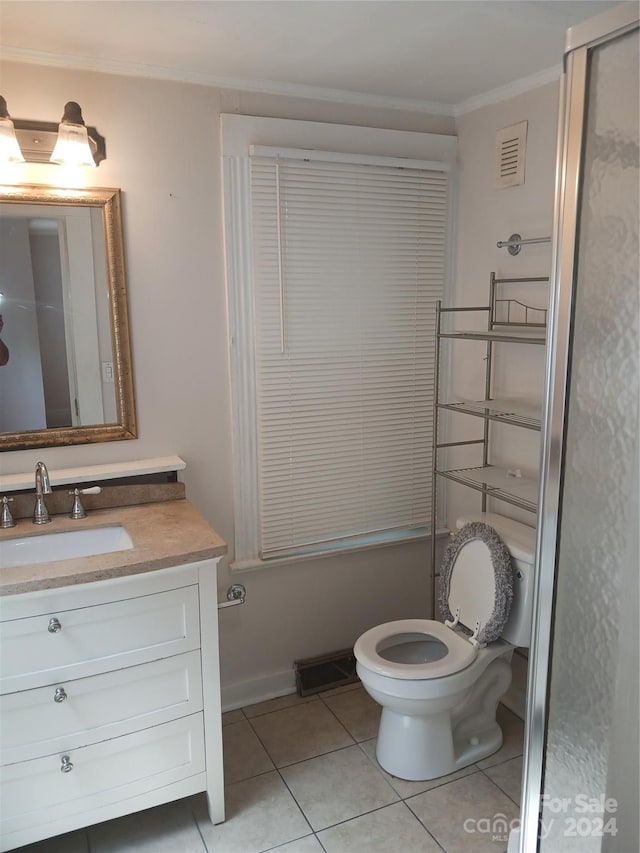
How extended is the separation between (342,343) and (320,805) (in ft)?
5.29

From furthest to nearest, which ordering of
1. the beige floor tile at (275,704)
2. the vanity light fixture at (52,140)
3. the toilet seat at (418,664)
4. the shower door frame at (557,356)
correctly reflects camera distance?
the beige floor tile at (275,704)
the toilet seat at (418,664)
the vanity light fixture at (52,140)
the shower door frame at (557,356)

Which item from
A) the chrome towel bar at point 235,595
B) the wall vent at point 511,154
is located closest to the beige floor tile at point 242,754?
the chrome towel bar at point 235,595

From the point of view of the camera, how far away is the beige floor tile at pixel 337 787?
6.82 feet

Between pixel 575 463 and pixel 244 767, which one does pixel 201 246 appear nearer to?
pixel 575 463

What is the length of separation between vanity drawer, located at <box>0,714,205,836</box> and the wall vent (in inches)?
83.3

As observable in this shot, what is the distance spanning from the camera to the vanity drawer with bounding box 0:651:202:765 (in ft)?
5.63

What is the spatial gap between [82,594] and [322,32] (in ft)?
5.50

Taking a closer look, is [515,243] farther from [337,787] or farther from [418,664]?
[337,787]

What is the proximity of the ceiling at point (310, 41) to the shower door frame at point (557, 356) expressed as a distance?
697 millimetres

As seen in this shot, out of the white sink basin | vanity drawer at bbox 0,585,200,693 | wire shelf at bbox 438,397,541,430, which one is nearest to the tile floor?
vanity drawer at bbox 0,585,200,693

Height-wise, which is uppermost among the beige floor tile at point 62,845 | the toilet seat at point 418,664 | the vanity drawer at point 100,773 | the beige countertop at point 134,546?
the beige countertop at point 134,546

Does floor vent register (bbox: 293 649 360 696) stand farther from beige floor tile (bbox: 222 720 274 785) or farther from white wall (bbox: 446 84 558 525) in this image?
white wall (bbox: 446 84 558 525)

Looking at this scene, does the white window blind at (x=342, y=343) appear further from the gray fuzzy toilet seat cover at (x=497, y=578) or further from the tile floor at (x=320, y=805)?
the tile floor at (x=320, y=805)

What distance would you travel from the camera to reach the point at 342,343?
2.59m
